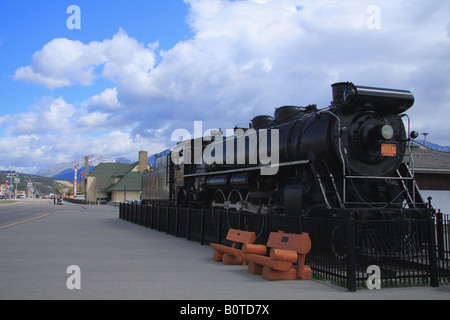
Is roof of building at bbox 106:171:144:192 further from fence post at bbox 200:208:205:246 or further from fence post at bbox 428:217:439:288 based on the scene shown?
fence post at bbox 428:217:439:288

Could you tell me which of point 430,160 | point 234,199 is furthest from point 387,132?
point 430,160

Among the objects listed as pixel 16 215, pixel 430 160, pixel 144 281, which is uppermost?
pixel 430 160

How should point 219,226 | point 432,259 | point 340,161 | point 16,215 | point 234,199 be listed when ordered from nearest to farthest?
point 432,259
point 340,161
point 219,226
point 234,199
point 16,215

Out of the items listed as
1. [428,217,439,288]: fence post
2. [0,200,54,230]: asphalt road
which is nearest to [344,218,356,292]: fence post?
[428,217,439,288]: fence post

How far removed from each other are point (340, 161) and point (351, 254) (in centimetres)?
288

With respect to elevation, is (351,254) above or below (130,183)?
below

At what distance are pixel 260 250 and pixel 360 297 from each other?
2.80 metres

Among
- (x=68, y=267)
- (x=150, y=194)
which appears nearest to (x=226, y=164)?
(x=68, y=267)

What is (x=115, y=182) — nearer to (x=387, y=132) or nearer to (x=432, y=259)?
(x=387, y=132)

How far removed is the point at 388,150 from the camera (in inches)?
355

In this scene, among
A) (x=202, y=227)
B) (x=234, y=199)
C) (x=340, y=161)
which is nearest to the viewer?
(x=340, y=161)

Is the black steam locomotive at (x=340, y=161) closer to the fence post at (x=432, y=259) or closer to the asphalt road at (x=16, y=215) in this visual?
the fence post at (x=432, y=259)

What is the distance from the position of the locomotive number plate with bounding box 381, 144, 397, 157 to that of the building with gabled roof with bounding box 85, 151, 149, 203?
60.0 m
